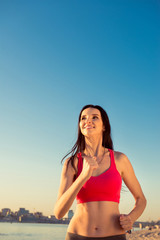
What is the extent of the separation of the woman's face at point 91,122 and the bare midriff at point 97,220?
27.0 inches

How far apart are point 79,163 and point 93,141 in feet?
0.94

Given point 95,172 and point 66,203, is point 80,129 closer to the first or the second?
point 95,172

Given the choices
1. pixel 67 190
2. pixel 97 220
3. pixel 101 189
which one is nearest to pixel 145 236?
pixel 97 220

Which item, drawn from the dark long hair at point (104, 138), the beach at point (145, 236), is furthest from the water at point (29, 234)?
the dark long hair at point (104, 138)

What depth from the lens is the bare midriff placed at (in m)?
2.10

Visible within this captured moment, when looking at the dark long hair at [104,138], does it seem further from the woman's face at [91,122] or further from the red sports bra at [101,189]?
the red sports bra at [101,189]

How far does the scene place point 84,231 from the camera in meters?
2.10

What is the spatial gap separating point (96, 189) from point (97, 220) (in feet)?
0.88

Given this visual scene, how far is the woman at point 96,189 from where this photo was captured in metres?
2.02

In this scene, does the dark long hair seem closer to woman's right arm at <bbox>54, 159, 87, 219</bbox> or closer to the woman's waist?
woman's right arm at <bbox>54, 159, 87, 219</bbox>

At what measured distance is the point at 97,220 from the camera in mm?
2143

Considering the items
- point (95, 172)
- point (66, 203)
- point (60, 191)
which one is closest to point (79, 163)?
point (95, 172)

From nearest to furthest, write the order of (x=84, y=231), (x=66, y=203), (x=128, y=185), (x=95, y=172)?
(x=66, y=203) → (x=84, y=231) → (x=95, y=172) → (x=128, y=185)

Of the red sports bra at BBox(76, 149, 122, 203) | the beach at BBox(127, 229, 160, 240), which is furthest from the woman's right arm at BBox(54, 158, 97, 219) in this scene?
the beach at BBox(127, 229, 160, 240)
